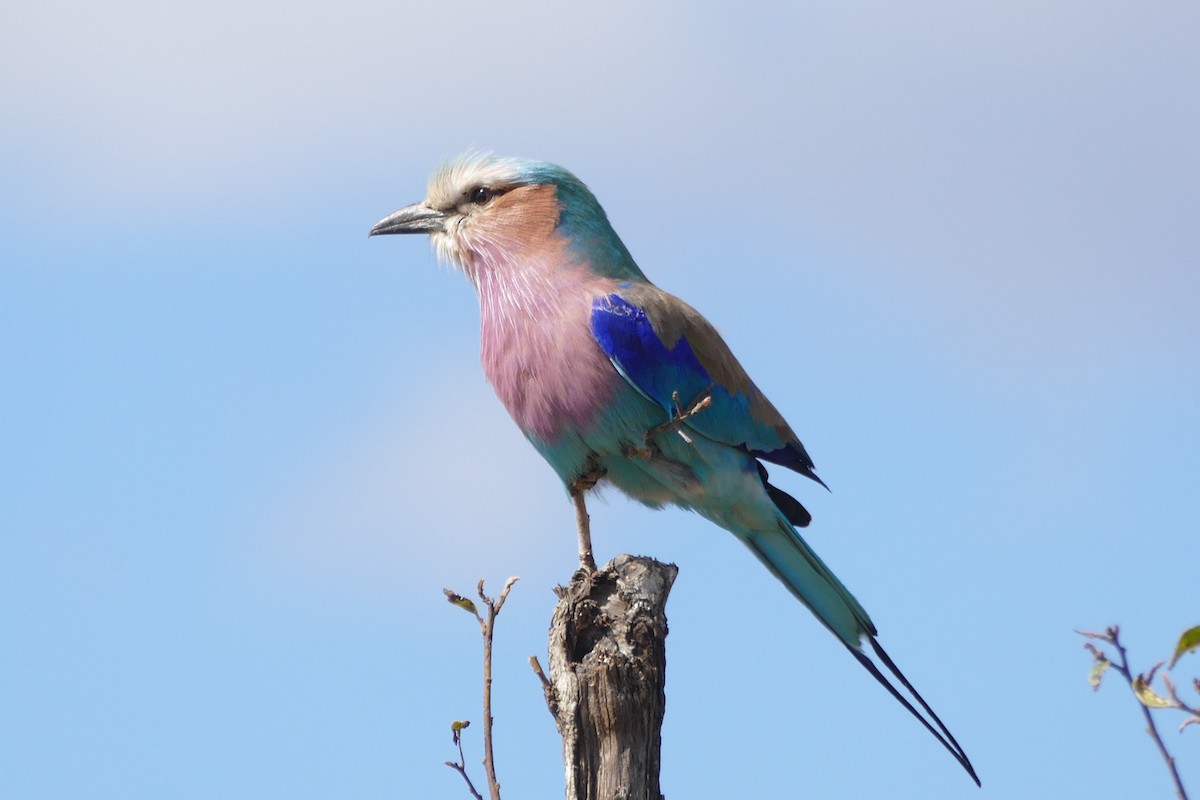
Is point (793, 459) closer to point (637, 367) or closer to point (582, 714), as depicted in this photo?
point (637, 367)

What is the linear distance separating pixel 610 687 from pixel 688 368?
169 centimetres

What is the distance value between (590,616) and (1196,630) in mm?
1728

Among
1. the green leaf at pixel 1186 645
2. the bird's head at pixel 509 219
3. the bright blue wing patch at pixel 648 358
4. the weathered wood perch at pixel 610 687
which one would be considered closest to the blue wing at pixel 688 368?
the bright blue wing patch at pixel 648 358

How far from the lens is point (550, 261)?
4.94 metres

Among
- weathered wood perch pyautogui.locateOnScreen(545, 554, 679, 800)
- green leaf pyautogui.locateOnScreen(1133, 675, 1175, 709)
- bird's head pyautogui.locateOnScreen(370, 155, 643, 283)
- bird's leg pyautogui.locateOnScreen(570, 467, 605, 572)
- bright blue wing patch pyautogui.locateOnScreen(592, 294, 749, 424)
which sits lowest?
green leaf pyautogui.locateOnScreen(1133, 675, 1175, 709)

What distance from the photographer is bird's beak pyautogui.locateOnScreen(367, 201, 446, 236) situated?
5.40 meters

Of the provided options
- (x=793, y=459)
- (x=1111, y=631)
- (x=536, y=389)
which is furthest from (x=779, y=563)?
(x=1111, y=631)

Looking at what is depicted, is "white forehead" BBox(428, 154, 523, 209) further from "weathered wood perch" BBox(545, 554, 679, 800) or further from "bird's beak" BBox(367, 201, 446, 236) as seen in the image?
"weathered wood perch" BBox(545, 554, 679, 800)

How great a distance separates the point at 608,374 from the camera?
4570mm

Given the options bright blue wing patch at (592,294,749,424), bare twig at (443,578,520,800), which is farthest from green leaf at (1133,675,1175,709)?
bright blue wing patch at (592,294,749,424)

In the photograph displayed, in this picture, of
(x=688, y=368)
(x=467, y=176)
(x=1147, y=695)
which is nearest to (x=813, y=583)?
(x=688, y=368)

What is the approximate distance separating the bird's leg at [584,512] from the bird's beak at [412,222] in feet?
4.24

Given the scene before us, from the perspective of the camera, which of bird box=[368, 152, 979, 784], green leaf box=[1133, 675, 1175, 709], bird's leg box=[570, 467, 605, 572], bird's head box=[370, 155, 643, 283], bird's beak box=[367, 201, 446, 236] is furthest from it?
bird's beak box=[367, 201, 446, 236]

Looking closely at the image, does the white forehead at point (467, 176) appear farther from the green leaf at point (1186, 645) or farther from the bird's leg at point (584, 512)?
the green leaf at point (1186, 645)
